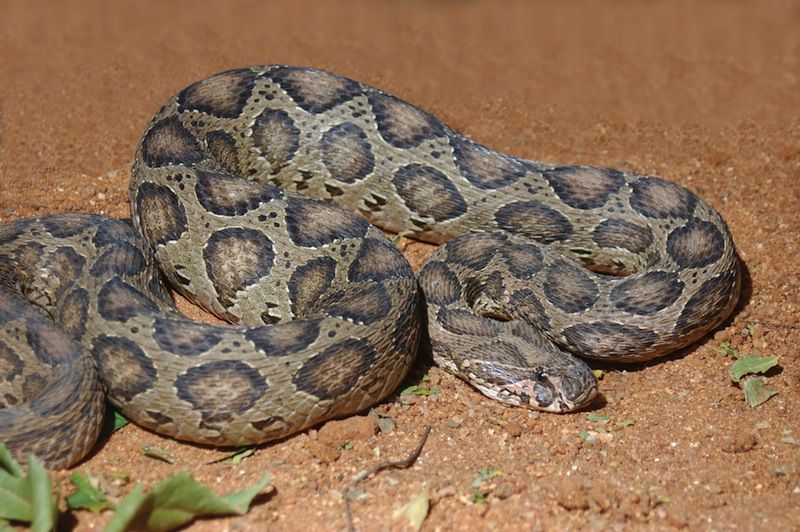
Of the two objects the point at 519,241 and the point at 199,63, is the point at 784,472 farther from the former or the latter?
the point at 199,63

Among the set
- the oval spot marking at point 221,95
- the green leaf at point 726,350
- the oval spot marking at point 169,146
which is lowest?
the green leaf at point 726,350

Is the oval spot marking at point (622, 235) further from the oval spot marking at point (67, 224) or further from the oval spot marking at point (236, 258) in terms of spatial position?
the oval spot marking at point (67, 224)

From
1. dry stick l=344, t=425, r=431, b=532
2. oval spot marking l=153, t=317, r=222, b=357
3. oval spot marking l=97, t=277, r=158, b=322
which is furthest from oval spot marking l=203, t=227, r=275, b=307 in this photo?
dry stick l=344, t=425, r=431, b=532

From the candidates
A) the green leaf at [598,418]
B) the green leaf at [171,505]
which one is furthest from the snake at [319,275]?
the green leaf at [171,505]

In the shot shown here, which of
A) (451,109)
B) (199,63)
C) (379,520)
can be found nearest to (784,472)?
(379,520)

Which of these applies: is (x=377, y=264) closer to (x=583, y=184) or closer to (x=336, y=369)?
(x=336, y=369)

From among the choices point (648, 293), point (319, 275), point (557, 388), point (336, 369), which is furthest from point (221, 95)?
point (648, 293)
